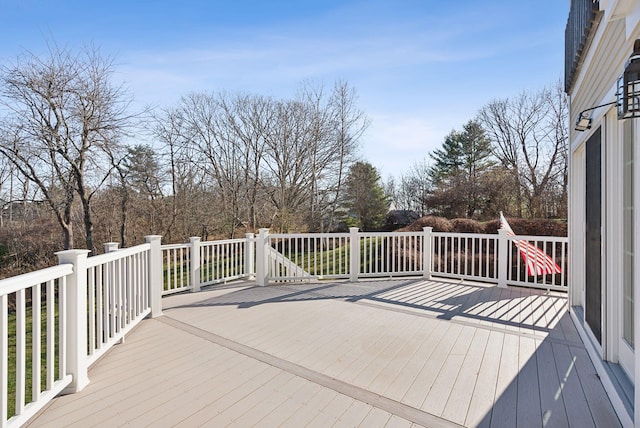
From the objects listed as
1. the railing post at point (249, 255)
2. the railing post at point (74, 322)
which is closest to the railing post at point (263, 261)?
the railing post at point (249, 255)

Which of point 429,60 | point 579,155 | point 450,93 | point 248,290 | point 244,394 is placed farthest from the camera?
point 450,93

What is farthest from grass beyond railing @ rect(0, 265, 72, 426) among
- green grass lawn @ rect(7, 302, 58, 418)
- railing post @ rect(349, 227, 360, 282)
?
railing post @ rect(349, 227, 360, 282)

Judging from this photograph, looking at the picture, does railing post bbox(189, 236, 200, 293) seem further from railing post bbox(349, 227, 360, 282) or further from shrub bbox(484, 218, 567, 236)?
shrub bbox(484, 218, 567, 236)

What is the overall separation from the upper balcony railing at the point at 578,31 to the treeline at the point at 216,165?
8.74 m

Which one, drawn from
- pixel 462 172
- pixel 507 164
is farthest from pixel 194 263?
pixel 507 164

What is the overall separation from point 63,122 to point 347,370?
812cm

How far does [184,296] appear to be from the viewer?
196 inches

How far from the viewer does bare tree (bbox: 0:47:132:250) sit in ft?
22.8

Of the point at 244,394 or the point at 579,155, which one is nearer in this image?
the point at 244,394

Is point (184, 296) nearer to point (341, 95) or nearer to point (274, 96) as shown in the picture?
point (274, 96)

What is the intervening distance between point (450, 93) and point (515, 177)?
823 cm

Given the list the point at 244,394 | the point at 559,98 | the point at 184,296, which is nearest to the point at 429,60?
the point at 184,296

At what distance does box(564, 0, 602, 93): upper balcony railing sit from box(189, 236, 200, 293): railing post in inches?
204

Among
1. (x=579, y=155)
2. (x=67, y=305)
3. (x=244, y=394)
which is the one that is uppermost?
(x=579, y=155)
